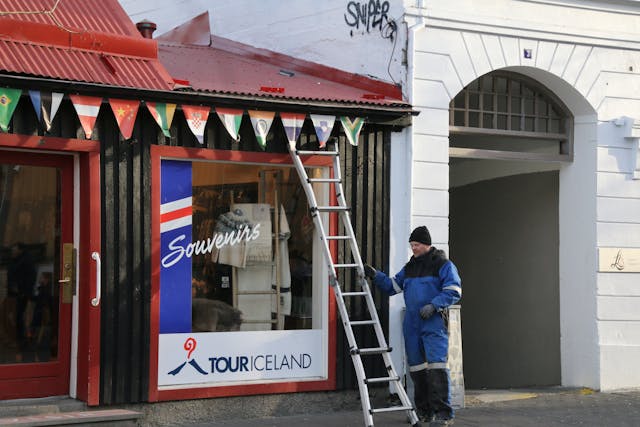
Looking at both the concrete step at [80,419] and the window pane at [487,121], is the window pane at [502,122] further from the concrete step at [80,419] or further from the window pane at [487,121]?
the concrete step at [80,419]

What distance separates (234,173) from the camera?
9922 millimetres

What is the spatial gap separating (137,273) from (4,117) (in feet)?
6.06

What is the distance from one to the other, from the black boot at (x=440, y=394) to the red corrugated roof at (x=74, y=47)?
3.56 m

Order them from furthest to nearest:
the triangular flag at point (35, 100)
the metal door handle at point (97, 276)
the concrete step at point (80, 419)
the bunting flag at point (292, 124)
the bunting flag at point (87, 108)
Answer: the bunting flag at point (292, 124), the metal door handle at point (97, 276), the bunting flag at point (87, 108), the triangular flag at point (35, 100), the concrete step at point (80, 419)

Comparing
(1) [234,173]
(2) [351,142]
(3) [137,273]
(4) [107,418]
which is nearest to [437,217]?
(2) [351,142]

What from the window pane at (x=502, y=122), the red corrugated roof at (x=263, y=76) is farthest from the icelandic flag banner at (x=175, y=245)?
the window pane at (x=502, y=122)

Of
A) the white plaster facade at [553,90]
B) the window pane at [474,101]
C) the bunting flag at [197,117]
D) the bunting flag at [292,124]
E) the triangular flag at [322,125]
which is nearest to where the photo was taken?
the bunting flag at [197,117]

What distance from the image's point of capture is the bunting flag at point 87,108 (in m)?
8.64

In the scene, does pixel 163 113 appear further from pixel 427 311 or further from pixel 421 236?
pixel 427 311

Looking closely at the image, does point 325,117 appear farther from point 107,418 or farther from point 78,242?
point 107,418

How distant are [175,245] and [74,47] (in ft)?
6.67

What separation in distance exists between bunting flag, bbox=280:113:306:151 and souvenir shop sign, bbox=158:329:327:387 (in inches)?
74.8

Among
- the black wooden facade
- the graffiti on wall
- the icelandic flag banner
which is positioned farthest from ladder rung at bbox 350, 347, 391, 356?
the graffiti on wall

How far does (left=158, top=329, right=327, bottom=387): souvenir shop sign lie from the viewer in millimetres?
9402
